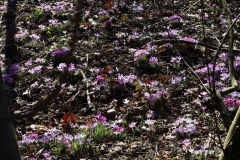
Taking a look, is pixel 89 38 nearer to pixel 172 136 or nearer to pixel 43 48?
pixel 43 48

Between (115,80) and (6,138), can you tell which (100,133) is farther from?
(6,138)

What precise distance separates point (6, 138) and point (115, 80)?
9.54ft

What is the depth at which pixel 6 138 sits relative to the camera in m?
2.52

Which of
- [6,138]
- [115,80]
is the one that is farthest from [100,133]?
[6,138]

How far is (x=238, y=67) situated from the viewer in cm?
541

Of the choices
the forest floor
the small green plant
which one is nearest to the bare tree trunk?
the forest floor

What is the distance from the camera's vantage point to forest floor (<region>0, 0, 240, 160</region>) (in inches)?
161

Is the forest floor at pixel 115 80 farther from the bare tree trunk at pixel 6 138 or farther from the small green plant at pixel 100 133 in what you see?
the bare tree trunk at pixel 6 138

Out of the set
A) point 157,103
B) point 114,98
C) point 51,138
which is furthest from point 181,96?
point 51,138

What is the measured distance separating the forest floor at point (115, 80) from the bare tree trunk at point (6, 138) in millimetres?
1021

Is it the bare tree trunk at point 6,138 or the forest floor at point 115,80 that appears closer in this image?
the bare tree trunk at point 6,138

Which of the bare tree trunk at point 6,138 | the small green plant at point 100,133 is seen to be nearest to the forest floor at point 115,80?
the small green plant at point 100,133

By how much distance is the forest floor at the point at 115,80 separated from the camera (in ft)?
13.4

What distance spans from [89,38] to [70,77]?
4.75ft
